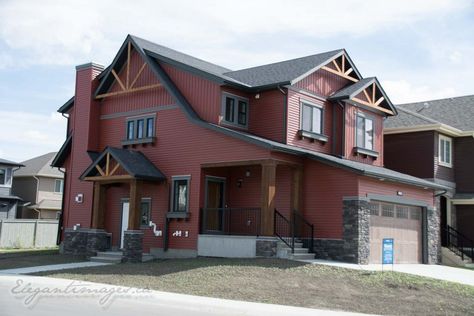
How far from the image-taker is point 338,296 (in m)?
14.6

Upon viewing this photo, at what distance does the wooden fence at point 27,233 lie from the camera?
33.2 metres

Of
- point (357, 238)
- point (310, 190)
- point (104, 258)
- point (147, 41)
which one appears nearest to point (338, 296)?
point (357, 238)

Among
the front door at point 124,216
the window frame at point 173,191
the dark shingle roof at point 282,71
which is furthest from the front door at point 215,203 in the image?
the dark shingle roof at point 282,71

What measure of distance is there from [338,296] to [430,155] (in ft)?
→ 56.9

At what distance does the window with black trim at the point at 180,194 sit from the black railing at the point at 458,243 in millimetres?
13775

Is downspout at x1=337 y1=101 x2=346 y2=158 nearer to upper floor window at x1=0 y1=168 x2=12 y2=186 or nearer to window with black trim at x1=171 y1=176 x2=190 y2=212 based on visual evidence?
window with black trim at x1=171 y1=176 x2=190 y2=212

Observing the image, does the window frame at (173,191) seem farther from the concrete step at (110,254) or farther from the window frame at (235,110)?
the window frame at (235,110)

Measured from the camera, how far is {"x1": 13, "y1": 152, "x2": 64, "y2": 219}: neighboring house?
152 ft

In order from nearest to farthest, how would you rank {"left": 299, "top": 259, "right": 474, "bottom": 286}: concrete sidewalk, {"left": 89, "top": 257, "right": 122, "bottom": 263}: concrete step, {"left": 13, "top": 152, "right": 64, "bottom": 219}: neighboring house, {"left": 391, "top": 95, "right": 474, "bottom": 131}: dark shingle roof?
{"left": 299, "top": 259, "right": 474, "bottom": 286}: concrete sidewalk
{"left": 89, "top": 257, "right": 122, "bottom": 263}: concrete step
{"left": 391, "top": 95, "right": 474, "bottom": 131}: dark shingle roof
{"left": 13, "top": 152, "right": 64, "bottom": 219}: neighboring house

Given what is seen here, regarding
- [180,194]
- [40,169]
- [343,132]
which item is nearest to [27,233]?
[40,169]

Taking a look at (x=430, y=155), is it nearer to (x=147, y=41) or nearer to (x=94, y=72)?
(x=147, y=41)

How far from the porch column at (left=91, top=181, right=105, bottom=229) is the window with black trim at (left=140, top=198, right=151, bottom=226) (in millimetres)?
1751

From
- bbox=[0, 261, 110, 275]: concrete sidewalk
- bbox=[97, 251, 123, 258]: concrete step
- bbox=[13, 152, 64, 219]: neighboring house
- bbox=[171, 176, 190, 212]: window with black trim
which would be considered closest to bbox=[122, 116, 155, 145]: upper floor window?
bbox=[171, 176, 190, 212]: window with black trim

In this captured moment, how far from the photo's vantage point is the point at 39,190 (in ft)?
154
